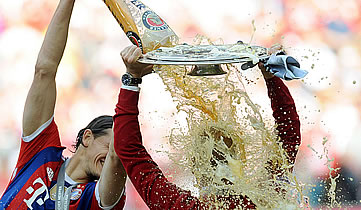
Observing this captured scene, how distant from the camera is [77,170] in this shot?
150 cm

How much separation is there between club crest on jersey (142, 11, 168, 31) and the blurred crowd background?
93.7 inches

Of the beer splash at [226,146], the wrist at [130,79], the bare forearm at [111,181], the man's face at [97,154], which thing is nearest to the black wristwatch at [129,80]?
the wrist at [130,79]

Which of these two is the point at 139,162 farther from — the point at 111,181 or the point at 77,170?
the point at 77,170

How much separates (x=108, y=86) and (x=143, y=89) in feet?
2.11

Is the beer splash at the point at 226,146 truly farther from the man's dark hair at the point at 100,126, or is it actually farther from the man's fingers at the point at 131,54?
the man's dark hair at the point at 100,126

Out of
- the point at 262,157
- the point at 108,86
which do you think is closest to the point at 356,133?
the point at 108,86

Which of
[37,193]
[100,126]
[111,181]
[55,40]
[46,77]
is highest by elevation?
[55,40]

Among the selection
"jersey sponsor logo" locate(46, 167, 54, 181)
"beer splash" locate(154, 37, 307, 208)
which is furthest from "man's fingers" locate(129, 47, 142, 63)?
"jersey sponsor logo" locate(46, 167, 54, 181)

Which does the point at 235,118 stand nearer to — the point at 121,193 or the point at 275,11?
the point at 121,193

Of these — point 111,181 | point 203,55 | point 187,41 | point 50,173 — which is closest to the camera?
point 203,55

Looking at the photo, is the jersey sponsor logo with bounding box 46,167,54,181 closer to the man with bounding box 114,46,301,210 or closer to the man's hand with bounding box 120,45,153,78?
the man with bounding box 114,46,301,210

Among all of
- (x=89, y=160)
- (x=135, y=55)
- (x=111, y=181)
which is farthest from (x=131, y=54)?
(x=89, y=160)

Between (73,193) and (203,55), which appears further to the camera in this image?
(73,193)

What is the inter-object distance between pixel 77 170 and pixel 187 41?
2747 mm
